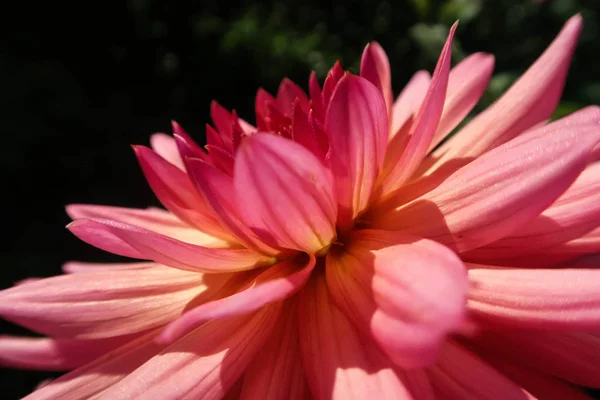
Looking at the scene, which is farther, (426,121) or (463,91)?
(463,91)

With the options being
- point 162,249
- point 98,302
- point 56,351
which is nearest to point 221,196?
point 162,249

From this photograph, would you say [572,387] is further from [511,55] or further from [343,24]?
[343,24]

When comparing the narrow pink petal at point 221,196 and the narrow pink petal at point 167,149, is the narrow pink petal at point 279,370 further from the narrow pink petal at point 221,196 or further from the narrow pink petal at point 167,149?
the narrow pink petal at point 167,149

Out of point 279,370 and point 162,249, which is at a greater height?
point 162,249

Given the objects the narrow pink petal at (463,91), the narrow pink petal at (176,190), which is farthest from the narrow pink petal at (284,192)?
the narrow pink petal at (463,91)

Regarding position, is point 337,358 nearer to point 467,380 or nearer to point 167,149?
point 467,380

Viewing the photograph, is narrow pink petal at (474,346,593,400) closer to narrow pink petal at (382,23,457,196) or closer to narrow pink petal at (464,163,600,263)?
narrow pink petal at (464,163,600,263)
